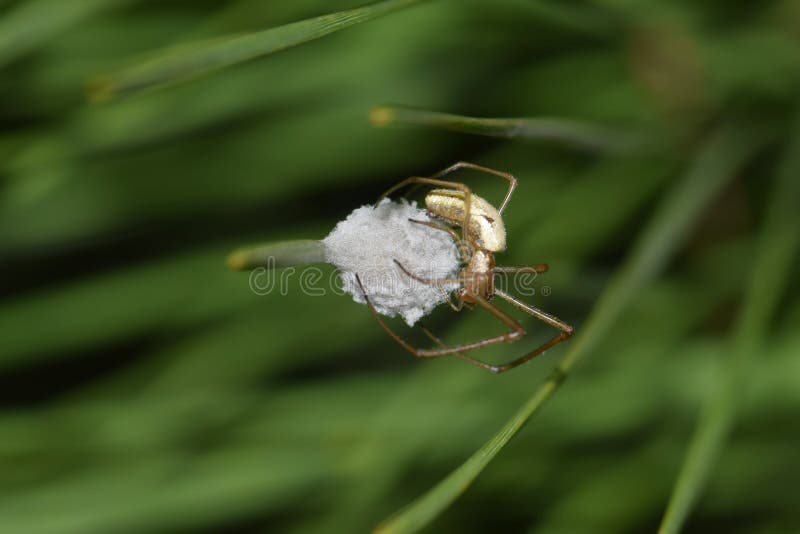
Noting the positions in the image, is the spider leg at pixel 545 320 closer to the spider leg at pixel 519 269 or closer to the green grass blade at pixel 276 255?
the spider leg at pixel 519 269

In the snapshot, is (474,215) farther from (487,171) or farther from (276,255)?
(276,255)

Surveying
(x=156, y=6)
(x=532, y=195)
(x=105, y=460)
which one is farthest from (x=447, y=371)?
(x=156, y=6)

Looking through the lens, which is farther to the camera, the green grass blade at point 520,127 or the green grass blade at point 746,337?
the green grass blade at point 746,337

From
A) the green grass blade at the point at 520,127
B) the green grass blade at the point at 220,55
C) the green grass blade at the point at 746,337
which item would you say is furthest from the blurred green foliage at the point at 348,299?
the green grass blade at the point at 220,55

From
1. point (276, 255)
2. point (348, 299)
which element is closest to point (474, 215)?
point (348, 299)

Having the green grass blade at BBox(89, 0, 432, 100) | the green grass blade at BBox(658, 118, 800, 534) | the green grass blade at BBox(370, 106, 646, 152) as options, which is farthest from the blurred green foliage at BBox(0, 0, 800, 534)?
the green grass blade at BBox(89, 0, 432, 100)
